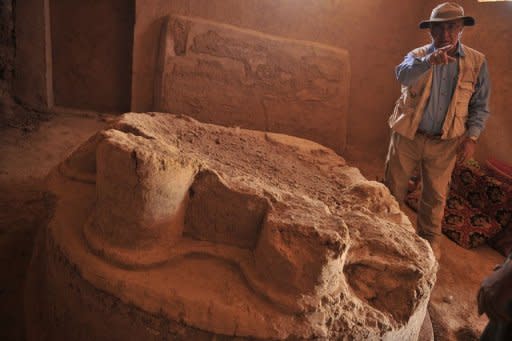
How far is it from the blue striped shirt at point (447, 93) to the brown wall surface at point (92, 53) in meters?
3.00

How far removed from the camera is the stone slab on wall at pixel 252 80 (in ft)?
12.6

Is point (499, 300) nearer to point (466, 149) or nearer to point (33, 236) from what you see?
point (466, 149)

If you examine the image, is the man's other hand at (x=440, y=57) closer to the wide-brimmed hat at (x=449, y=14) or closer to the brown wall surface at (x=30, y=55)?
the wide-brimmed hat at (x=449, y=14)

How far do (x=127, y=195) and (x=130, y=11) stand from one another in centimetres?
341

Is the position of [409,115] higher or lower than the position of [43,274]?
higher

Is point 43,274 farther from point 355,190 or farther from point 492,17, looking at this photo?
point 492,17

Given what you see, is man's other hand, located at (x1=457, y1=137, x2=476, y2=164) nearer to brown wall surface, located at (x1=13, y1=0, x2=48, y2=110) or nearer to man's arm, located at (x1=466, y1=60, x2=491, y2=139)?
man's arm, located at (x1=466, y1=60, x2=491, y2=139)

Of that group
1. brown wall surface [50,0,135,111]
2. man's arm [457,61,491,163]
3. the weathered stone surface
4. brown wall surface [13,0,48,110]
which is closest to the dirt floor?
brown wall surface [13,0,48,110]

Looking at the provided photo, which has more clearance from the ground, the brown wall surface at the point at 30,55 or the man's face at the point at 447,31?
the man's face at the point at 447,31

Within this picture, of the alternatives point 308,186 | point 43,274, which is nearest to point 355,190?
point 308,186

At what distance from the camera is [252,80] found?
13.3 ft

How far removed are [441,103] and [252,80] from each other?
190cm

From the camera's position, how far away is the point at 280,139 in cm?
286

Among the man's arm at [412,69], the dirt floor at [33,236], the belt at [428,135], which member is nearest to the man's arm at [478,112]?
the belt at [428,135]
